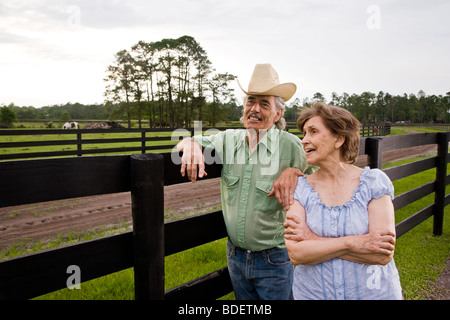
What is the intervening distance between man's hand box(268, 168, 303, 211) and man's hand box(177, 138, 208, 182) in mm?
400

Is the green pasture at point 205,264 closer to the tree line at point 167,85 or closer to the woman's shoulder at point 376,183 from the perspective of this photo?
the woman's shoulder at point 376,183

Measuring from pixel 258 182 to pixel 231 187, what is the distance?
169mm

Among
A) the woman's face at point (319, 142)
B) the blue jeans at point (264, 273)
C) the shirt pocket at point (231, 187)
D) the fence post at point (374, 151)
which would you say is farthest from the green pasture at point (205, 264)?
the woman's face at point (319, 142)

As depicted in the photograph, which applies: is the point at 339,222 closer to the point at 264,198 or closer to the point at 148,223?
the point at 264,198

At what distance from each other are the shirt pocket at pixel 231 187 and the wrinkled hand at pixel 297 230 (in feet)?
1.43

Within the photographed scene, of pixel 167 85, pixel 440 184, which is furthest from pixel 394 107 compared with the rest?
pixel 440 184

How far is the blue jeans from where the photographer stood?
6.21ft

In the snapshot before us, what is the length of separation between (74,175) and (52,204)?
216 inches

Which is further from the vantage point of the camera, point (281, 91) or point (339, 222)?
point (281, 91)

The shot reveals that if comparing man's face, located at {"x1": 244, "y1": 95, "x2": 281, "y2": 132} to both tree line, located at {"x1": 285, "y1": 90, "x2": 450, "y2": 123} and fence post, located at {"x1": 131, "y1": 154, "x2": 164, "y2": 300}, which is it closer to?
fence post, located at {"x1": 131, "y1": 154, "x2": 164, "y2": 300}

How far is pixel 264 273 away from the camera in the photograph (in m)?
1.89

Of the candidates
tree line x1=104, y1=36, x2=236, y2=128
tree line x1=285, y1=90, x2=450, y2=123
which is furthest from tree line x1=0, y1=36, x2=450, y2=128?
tree line x1=285, y1=90, x2=450, y2=123

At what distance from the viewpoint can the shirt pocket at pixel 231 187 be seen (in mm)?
1957

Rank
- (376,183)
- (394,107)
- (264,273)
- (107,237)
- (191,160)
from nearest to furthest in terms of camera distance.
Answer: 1. (107,237)
2. (376,183)
3. (191,160)
4. (264,273)
5. (394,107)
